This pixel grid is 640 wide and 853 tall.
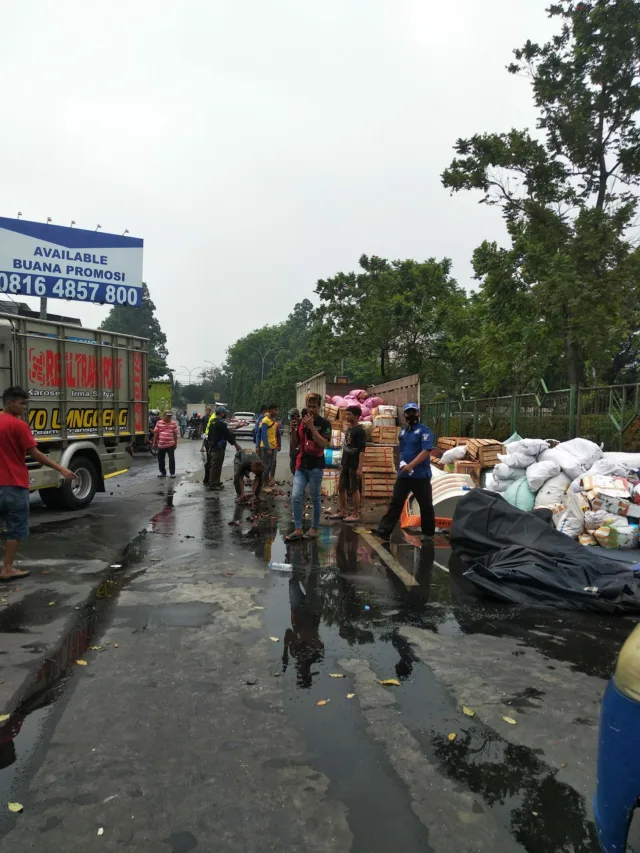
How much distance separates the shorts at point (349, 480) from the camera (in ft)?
30.4

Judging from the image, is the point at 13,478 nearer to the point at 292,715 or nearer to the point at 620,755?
the point at 292,715

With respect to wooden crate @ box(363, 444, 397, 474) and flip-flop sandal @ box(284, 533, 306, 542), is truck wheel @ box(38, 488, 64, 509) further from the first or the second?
wooden crate @ box(363, 444, 397, 474)

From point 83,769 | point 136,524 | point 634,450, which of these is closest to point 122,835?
point 83,769

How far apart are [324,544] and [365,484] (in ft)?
14.1

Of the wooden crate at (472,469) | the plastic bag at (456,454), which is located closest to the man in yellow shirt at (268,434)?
the plastic bag at (456,454)

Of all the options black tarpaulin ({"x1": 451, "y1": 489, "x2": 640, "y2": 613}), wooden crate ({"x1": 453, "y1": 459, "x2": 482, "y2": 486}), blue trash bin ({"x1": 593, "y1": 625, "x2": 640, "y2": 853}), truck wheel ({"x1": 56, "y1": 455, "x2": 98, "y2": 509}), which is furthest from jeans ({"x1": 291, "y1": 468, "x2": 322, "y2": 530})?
blue trash bin ({"x1": 593, "y1": 625, "x2": 640, "y2": 853})

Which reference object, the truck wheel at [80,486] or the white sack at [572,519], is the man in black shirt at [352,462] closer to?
the white sack at [572,519]

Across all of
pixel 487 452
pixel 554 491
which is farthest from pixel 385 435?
pixel 554 491

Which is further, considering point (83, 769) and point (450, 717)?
point (450, 717)

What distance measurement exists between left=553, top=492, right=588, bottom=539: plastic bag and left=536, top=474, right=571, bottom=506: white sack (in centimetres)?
44

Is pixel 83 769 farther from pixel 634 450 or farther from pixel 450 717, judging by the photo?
pixel 634 450

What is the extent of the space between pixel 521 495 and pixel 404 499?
5.88 ft

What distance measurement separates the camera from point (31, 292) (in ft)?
52.9

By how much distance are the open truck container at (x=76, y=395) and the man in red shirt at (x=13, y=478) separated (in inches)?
126
